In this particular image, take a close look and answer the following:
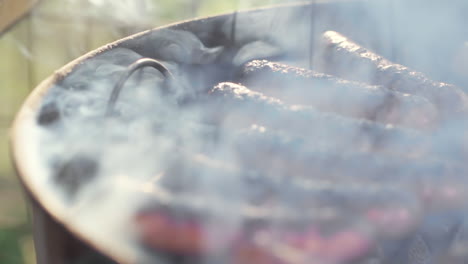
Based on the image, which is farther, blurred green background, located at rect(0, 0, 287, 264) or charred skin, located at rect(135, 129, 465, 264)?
blurred green background, located at rect(0, 0, 287, 264)

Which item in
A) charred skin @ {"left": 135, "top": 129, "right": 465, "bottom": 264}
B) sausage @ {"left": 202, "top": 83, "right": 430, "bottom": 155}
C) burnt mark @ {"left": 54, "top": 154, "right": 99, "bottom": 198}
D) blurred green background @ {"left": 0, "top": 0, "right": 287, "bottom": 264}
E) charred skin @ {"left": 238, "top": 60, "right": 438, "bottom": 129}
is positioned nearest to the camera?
charred skin @ {"left": 135, "top": 129, "right": 465, "bottom": 264}

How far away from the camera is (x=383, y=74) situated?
150cm

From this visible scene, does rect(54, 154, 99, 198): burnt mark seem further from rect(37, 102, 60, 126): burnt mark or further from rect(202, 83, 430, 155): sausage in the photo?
rect(202, 83, 430, 155): sausage

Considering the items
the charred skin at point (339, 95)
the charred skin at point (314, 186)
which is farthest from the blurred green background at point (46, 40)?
the charred skin at point (314, 186)

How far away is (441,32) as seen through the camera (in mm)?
2170

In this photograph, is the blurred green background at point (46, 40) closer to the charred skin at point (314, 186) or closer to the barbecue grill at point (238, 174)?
the barbecue grill at point (238, 174)

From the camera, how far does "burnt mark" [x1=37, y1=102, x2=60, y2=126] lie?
1.17m

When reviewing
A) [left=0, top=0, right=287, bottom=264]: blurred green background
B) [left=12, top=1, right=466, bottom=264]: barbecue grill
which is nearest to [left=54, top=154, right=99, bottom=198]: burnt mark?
[left=12, top=1, right=466, bottom=264]: barbecue grill

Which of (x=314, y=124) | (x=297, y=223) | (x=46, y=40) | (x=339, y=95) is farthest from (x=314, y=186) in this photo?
(x=46, y=40)

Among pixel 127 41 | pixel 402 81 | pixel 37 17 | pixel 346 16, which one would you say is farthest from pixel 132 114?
pixel 37 17

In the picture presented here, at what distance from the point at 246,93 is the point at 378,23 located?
1169 mm

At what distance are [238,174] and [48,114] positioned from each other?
1.82 ft

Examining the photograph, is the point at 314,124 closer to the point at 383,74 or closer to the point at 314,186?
the point at 314,186

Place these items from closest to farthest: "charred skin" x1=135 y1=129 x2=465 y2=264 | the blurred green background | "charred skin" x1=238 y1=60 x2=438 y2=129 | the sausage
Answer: "charred skin" x1=135 y1=129 x2=465 y2=264 → the sausage → "charred skin" x1=238 y1=60 x2=438 y2=129 → the blurred green background
